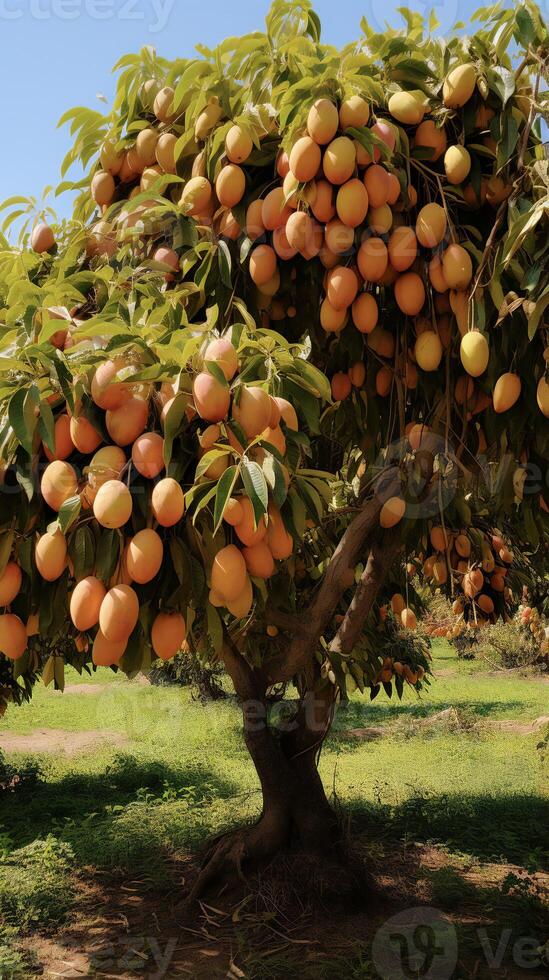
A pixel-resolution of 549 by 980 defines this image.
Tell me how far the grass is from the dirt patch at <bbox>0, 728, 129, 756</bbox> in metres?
0.20

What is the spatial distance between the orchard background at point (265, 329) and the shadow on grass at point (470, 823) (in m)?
2.62

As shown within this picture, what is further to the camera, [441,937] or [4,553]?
[441,937]

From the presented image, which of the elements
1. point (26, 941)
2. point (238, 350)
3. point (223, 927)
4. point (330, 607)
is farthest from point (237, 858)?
point (238, 350)

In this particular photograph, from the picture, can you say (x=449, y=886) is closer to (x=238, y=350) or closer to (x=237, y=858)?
(x=237, y=858)

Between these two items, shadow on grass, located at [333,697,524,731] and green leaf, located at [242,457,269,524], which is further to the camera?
shadow on grass, located at [333,697,524,731]

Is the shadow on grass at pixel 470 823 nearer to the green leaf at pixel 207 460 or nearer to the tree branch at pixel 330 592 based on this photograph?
the tree branch at pixel 330 592

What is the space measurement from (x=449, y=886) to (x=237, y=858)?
1.15 m

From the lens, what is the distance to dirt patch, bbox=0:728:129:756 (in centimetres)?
953

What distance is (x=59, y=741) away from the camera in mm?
10211

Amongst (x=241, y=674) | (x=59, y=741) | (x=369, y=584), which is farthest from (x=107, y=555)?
(x=59, y=741)

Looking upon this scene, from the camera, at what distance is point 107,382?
1334 mm

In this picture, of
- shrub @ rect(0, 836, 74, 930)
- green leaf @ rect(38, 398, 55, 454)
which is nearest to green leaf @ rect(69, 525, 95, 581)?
green leaf @ rect(38, 398, 55, 454)

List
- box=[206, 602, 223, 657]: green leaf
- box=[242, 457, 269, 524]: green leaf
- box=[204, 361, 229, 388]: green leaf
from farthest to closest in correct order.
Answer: box=[206, 602, 223, 657]: green leaf
box=[204, 361, 229, 388]: green leaf
box=[242, 457, 269, 524]: green leaf

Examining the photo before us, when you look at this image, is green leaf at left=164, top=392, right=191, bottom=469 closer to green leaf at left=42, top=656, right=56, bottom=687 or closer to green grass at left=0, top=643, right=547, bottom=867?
green leaf at left=42, top=656, right=56, bottom=687
